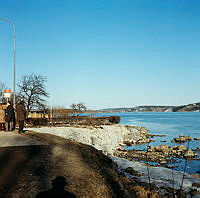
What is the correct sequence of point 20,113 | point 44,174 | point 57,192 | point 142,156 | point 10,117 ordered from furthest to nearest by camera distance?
point 142,156, point 10,117, point 20,113, point 44,174, point 57,192

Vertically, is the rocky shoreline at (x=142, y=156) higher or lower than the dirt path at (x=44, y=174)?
lower

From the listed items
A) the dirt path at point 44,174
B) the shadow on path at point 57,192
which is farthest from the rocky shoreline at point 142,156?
the shadow on path at point 57,192

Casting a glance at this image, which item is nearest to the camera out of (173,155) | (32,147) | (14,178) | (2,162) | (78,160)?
(14,178)

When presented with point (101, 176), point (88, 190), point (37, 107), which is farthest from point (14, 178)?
point (37, 107)

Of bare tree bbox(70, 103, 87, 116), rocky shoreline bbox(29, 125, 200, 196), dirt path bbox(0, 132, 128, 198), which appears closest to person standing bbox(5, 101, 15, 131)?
rocky shoreline bbox(29, 125, 200, 196)

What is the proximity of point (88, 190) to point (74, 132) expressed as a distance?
17813 mm

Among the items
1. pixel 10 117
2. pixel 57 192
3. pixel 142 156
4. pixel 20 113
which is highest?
pixel 20 113

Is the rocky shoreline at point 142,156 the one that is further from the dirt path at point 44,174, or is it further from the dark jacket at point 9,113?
the dark jacket at point 9,113

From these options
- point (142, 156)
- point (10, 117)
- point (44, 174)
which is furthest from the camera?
point (142, 156)

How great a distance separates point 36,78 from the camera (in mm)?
40031

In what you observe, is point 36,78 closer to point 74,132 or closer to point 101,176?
point 74,132

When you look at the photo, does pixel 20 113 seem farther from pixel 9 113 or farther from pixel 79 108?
pixel 79 108

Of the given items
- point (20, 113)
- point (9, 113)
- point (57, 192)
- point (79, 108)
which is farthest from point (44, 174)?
point (79, 108)

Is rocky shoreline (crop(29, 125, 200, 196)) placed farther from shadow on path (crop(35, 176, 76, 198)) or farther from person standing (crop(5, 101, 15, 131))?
person standing (crop(5, 101, 15, 131))
